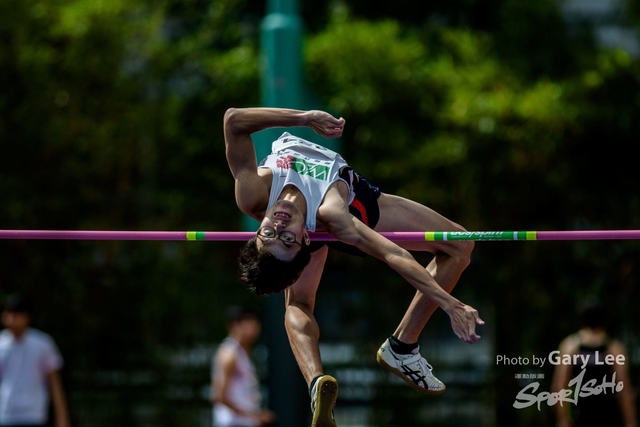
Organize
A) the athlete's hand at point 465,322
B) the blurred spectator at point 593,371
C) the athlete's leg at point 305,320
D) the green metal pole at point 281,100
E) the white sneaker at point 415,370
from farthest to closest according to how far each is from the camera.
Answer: the green metal pole at point 281,100, the blurred spectator at point 593,371, the white sneaker at point 415,370, the athlete's leg at point 305,320, the athlete's hand at point 465,322

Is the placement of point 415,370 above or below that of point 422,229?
below

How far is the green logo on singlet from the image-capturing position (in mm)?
5676

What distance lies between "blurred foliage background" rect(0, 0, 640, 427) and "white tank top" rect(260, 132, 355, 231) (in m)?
3.79

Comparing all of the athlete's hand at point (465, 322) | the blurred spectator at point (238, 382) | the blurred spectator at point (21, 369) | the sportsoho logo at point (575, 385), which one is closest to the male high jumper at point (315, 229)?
the athlete's hand at point (465, 322)

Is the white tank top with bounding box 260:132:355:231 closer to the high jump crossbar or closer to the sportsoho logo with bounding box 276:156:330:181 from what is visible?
the sportsoho logo with bounding box 276:156:330:181

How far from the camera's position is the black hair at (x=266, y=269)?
5.36 m

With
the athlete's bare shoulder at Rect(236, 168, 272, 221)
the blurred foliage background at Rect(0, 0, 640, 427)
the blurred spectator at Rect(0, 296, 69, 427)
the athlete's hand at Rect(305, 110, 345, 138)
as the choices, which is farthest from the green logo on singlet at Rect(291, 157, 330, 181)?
the blurred foliage background at Rect(0, 0, 640, 427)

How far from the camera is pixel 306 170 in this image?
5695mm

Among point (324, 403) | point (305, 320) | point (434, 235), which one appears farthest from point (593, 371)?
point (324, 403)

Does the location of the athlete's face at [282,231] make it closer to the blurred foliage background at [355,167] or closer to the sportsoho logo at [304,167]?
the sportsoho logo at [304,167]

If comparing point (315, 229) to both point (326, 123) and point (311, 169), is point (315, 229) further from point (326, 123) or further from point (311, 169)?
point (326, 123)

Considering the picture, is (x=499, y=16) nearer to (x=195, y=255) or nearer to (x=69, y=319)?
(x=195, y=255)

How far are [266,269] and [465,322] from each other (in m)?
1.07

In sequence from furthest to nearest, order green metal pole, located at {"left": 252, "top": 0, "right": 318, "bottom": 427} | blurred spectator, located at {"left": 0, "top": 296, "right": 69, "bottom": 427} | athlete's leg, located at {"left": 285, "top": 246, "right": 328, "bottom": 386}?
blurred spectator, located at {"left": 0, "top": 296, "right": 69, "bottom": 427} < green metal pole, located at {"left": 252, "top": 0, "right": 318, "bottom": 427} < athlete's leg, located at {"left": 285, "top": 246, "right": 328, "bottom": 386}
